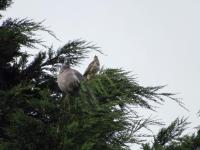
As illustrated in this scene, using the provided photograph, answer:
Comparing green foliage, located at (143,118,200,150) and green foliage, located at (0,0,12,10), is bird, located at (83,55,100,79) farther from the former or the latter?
green foliage, located at (143,118,200,150)

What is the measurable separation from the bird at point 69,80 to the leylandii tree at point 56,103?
24cm

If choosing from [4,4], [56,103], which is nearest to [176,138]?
[56,103]

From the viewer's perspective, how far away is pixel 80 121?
5.44 meters

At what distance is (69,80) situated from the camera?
24.9 ft

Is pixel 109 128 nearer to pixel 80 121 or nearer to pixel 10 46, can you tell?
pixel 80 121

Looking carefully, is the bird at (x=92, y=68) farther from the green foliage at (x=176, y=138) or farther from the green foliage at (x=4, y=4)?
the green foliage at (x=176, y=138)

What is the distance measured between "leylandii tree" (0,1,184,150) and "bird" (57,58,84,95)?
24 centimetres

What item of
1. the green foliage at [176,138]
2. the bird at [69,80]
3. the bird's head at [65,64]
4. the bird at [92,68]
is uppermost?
the bird at [92,68]

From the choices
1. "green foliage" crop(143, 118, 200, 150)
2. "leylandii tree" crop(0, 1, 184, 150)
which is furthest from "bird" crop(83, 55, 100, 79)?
"green foliage" crop(143, 118, 200, 150)

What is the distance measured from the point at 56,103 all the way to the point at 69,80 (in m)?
1.44

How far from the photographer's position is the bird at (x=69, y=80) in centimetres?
749

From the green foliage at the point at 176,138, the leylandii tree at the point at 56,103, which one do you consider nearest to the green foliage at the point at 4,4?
the leylandii tree at the point at 56,103

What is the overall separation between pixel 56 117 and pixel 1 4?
3277mm

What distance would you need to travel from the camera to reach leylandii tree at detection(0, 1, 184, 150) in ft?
17.4
